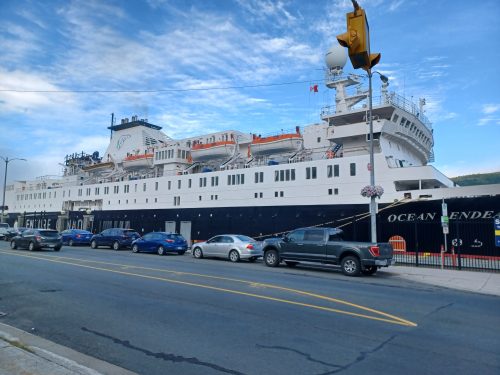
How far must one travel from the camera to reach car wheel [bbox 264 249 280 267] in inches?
634

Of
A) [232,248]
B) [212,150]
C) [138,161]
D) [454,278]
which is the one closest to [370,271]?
[454,278]

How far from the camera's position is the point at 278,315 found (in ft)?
23.0

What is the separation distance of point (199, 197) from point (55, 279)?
2037 centimetres

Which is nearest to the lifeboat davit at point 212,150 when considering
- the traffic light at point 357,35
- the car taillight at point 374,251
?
the car taillight at point 374,251

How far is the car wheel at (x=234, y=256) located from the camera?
18.4 m

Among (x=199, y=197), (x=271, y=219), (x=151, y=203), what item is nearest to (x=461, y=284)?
(x=271, y=219)

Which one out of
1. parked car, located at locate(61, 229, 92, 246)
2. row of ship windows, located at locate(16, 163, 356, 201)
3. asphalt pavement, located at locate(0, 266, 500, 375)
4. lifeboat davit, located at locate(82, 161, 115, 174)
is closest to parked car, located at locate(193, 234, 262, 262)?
row of ship windows, located at locate(16, 163, 356, 201)

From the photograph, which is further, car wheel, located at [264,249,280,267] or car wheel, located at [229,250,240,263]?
car wheel, located at [229,250,240,263]

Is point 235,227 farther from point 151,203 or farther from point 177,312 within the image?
point 177,312

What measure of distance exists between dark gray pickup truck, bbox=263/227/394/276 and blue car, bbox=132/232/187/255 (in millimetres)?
7581

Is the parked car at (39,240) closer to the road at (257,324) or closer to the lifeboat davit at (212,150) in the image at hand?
the road at (257,324)

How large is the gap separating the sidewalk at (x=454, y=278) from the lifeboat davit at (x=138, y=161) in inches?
1086

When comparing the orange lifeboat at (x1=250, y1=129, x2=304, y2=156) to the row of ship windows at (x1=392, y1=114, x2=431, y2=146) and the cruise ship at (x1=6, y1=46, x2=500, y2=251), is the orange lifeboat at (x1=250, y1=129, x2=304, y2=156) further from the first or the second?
the row of ship windows at (x1=392, y1=114, x2=431, y2=146)

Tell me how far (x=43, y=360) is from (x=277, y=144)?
2498 cm
